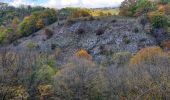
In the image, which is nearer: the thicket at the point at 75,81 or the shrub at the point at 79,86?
the thicket at the point at 75,81

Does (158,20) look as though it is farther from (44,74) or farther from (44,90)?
(44,90)

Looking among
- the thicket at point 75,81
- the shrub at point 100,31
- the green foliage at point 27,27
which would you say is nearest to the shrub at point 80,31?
the shrub at point 100,31

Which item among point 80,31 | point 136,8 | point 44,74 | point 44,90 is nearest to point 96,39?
point 80,31

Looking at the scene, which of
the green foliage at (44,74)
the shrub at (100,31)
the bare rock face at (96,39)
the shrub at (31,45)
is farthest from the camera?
the shrub at (100,31)

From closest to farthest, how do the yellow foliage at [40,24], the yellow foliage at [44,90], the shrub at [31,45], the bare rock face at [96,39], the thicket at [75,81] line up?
the thicket at [75,81], the yellow foliage at [44,90], the bare rock face at [96,39], the shrub at [31,45], the yellow foliage at [40,24]

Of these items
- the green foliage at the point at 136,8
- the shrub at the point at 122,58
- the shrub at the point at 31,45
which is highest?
the green foliage at the point at 136,8

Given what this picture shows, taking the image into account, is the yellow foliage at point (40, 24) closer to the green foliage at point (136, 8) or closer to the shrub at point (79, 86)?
the green foliage at point (136, 8)

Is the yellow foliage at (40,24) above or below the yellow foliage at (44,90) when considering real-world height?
above

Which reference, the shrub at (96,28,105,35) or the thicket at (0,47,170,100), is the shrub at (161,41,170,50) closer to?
the shrub at (96,28,105,35)
